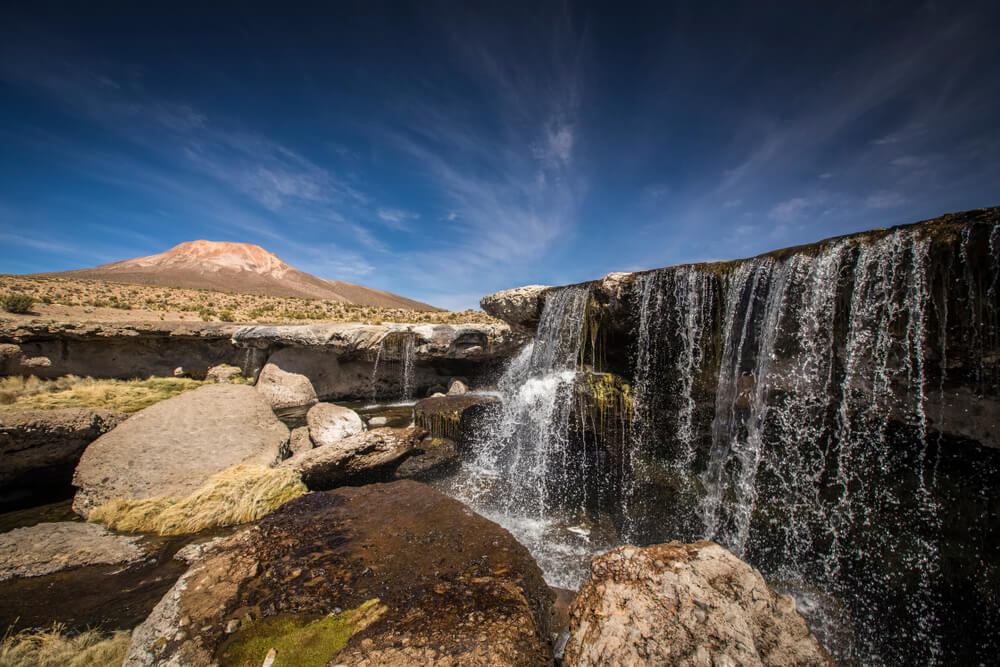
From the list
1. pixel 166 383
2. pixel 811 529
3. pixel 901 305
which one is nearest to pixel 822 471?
pixel 811 529

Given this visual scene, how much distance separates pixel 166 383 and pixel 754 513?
1693 centimetres

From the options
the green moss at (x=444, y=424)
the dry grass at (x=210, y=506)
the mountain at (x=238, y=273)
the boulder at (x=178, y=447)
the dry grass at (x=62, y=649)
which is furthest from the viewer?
the mountain at (x=238, y=273)

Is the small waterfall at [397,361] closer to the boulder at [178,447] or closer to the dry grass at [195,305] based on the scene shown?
the dry grass at [195,305]

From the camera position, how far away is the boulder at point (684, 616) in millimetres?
2039

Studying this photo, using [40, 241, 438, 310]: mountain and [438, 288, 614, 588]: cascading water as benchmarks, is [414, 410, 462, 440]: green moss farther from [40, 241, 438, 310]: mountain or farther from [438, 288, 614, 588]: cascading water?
[40, 241, 438, 310]: mountain

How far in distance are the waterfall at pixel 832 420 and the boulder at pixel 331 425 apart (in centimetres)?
633

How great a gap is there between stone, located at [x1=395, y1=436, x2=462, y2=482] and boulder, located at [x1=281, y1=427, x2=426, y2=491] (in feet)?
0.67

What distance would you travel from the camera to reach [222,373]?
14.3 meters

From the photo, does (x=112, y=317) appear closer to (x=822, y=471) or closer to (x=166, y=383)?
(x=166, y=383)

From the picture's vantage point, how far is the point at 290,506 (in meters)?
4.54

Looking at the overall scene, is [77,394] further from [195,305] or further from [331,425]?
[195,305]

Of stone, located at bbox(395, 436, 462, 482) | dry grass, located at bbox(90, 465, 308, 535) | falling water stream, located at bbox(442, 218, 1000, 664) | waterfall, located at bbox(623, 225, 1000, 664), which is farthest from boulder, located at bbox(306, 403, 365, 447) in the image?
waterfall, located at bbox(623, 225, 1000, 664)

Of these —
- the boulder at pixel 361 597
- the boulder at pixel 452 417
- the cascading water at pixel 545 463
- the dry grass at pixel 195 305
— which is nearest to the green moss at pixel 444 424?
the boulder at pixel 452 417

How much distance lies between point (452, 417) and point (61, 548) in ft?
19.4
